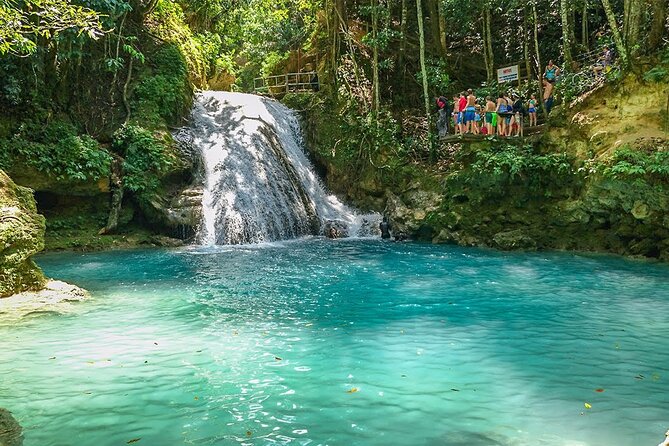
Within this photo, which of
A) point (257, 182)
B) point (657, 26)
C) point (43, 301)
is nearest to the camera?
point (43, 301)

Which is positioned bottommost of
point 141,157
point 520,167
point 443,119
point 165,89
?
point 520,167

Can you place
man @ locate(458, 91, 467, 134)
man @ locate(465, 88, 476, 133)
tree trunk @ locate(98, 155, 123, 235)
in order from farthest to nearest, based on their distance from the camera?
man @ locate(458, 91, 467, 134), man @ locate(465, 88, 476, 133), tree trunk @ locate(98, 155, 123, 235)

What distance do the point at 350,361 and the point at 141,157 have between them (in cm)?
1299

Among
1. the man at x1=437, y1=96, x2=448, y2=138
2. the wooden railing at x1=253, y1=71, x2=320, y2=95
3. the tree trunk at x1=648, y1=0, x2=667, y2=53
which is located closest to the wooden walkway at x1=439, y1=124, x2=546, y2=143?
the man at x1=437, y1=96, x2=448, y2=138

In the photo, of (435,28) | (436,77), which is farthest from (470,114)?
(435,28)

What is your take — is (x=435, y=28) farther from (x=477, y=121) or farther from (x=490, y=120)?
(x=490, y=120)

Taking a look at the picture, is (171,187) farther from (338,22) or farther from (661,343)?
(661,343)

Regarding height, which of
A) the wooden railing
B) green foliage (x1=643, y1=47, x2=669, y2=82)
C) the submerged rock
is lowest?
the submerged rock

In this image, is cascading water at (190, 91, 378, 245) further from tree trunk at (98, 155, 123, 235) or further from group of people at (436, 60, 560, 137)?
group of people at (436, 60, 560, 137)

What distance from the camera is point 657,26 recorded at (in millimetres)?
12828

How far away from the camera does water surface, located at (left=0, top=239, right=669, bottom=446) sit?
14.1 feet

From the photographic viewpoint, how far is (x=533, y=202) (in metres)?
14.9

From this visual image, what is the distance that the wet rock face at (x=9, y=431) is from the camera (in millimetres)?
3898

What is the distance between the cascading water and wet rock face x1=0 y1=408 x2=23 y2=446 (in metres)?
12.0
